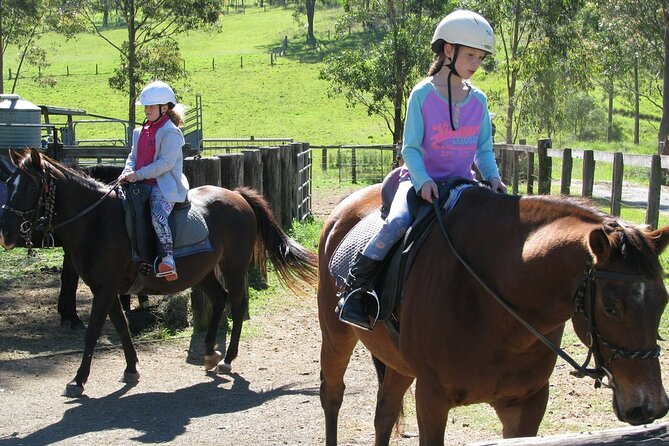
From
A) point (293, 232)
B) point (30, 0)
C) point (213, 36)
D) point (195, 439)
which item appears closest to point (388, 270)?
point (195, 439)

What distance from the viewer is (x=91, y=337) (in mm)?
8273

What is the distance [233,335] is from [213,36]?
91254 millimetres

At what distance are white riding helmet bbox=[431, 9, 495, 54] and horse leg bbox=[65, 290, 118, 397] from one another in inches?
188

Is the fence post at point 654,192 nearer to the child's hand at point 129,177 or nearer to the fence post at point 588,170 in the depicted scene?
the fence post at point 588,170

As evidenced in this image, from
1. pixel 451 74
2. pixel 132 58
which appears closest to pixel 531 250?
pixel 451 74

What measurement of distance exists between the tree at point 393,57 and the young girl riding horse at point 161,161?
84.3 feet

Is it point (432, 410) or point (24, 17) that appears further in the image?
point (24, 17)

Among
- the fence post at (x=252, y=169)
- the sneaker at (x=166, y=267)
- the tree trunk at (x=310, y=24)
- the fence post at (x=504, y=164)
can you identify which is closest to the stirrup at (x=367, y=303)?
the sneaker at (x=166, y=267)

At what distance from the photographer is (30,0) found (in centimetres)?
4234

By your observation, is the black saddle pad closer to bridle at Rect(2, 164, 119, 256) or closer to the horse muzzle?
bridle at Rect(2, 164, 119, 256)

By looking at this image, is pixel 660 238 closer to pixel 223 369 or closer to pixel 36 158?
pixel 223 369

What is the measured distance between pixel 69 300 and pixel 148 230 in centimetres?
239

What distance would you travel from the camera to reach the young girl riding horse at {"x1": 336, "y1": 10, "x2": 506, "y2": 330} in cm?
482

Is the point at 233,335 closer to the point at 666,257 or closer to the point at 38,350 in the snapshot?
the point at 38,350
